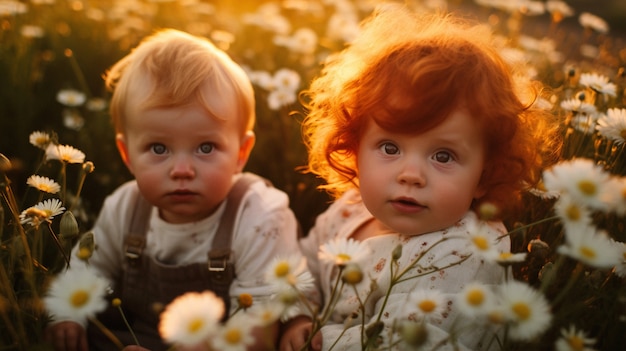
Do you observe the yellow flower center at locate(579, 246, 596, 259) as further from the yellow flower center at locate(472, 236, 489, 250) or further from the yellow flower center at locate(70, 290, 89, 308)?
the yellow flower center at locate(70, 290, 89, 308)

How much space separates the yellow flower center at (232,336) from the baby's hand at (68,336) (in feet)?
2.46

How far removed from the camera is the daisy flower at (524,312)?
0.91 m

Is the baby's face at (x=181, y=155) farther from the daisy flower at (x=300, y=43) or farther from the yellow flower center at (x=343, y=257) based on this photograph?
the daisy flower at (x=300, y=43)

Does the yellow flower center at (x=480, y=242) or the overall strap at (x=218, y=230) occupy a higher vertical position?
the yellow flower center at (x=480, y=242)

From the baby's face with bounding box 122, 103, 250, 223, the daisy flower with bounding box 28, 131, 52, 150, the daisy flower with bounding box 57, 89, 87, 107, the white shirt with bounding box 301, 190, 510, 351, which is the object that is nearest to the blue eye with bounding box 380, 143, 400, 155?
the white shirt with bounding box 301, 190, 510, 351

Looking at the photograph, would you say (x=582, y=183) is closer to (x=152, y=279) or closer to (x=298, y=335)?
(x=298, y=335)

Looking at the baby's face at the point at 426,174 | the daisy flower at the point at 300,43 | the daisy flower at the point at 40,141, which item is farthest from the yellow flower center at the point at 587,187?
the daisy flower at the point at 300,43

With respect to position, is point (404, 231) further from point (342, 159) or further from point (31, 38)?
point (31, 38)

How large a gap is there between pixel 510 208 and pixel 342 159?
1.46ft

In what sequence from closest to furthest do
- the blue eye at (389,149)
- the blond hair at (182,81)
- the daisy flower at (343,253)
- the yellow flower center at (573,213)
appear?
the yellow flower center at (573,213) → the daisy flower at (343,253) → the blue eye at (389,149) → the blond hair at (182,81)

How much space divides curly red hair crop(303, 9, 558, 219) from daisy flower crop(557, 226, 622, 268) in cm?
44

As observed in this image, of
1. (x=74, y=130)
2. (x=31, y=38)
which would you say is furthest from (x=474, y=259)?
(x=31, y=38)

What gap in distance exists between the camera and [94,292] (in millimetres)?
931

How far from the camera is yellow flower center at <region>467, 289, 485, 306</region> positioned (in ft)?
3.10
